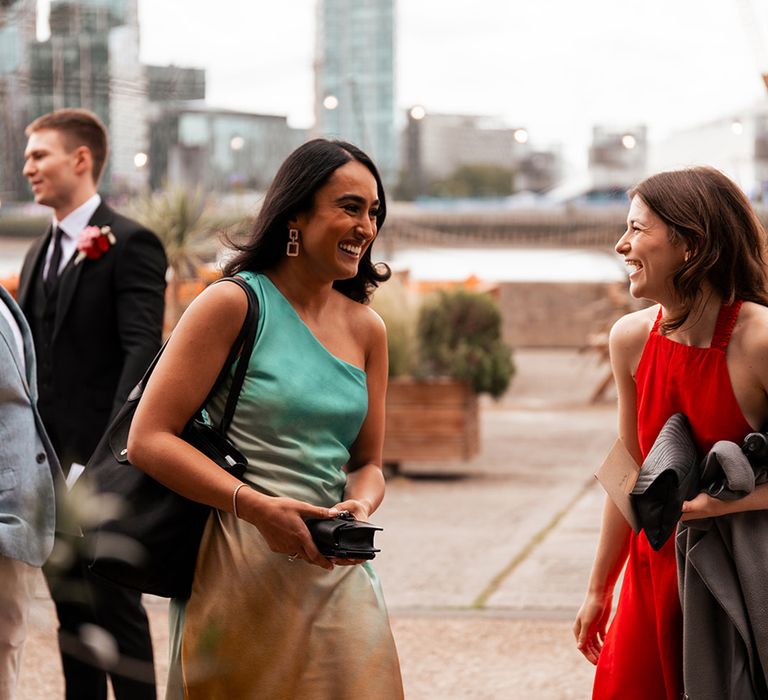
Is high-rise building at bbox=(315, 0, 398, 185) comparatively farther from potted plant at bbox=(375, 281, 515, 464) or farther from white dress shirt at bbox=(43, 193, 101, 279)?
white dress shirt at bbox=(43, 193, 101, 279)

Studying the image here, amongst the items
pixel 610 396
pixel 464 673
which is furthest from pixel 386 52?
pixel 464 673


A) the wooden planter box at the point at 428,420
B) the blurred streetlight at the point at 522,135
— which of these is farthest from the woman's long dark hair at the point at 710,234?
the blurred streetlight at the point at 522,135

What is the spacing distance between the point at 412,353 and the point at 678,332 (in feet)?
24.9

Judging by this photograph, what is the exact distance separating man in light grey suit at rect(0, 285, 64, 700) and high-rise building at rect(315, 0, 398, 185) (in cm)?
1455

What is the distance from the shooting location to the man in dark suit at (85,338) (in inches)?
158

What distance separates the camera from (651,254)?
2.58m

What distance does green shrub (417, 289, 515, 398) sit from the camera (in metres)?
10.1

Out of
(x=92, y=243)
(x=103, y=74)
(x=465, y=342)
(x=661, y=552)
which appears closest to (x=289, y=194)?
(x=661, y=552)

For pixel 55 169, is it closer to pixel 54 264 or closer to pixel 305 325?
pixel 54 264

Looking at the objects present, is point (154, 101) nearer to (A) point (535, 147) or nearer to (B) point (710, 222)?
(B) point (710, 222)

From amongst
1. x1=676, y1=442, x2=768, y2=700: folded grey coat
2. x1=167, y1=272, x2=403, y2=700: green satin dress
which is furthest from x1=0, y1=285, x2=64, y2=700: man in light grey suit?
x1=676, y1=442, x2=768, y2=700: folded grey coat

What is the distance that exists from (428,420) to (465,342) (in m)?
0.66

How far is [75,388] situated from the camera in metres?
4.21

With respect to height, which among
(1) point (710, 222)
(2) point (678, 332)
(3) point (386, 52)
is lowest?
(2) point (678, 332)
